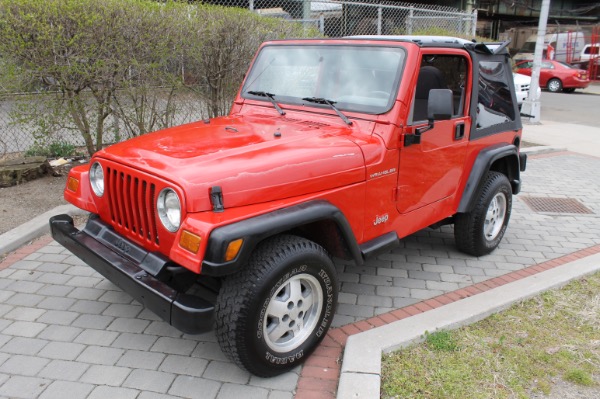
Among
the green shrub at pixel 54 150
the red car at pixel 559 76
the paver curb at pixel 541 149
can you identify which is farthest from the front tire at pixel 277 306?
the red car at pixel 559 76

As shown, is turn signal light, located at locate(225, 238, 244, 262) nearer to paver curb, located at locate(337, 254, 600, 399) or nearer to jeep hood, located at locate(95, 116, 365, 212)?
jeep hood, located at locate(95, 116, 365, 212)

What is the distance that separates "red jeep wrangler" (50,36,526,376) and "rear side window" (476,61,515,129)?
0.08 ft

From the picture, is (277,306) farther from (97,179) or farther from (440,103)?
(440,103)

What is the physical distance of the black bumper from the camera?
2520mm

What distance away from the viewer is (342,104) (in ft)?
11.8

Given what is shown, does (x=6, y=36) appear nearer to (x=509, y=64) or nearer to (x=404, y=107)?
(x=404, y=107)

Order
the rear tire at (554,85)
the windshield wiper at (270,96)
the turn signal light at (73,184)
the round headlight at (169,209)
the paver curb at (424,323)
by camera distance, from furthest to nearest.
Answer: the rear tire at (554,85)
the windshield wiper at (270,96)
the turn signal light at (73,184)
the paver curb at (424,323)
the round headlight at (169,209)

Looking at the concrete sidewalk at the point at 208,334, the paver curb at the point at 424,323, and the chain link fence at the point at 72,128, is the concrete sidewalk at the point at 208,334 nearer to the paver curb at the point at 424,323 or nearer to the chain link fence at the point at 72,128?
the paver curb at the point at 424,323

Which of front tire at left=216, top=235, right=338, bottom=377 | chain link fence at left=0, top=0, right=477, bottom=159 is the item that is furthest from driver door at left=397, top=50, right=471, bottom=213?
chain link fence at left=0, top=0, right=477, bottom=159

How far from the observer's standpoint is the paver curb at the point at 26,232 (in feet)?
15.0

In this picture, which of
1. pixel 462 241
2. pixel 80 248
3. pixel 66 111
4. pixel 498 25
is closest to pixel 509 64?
pixel 462 241

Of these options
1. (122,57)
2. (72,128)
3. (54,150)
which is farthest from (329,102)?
(54,150)

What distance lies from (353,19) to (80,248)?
9.26 meters

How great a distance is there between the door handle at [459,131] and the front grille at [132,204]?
241cm
